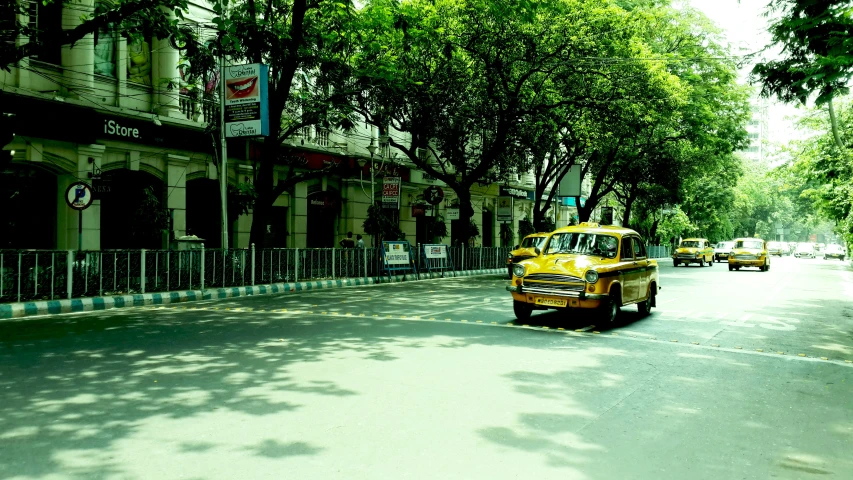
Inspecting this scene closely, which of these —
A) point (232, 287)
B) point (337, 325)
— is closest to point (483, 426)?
point (337, 325)

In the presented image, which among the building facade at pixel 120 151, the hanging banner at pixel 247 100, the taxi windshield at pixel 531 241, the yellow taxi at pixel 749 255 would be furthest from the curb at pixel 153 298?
the yellow taxi at pixel 749 255

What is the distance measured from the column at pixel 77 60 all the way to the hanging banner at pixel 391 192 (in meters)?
10.6

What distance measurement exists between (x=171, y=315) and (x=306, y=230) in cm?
1560

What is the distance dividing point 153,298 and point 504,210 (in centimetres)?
2412

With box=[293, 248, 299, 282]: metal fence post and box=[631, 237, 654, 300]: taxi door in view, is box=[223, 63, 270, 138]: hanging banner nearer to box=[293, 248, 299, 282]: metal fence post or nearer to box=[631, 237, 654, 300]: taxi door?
box=[293, 248, 299, 282]: metal fence post

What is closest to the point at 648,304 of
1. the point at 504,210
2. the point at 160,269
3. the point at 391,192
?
the point at 160,269

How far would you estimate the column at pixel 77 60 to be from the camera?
1866cm

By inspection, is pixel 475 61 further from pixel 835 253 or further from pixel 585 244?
pixel 835 253

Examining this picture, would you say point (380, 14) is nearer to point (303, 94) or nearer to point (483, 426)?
point (303, 94)

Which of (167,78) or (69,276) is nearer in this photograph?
(69,276)

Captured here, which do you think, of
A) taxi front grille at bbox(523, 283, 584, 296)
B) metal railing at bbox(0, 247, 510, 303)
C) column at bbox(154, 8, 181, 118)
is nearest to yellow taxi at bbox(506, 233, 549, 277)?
metal railing at bbox(0, 247, 510, 303)

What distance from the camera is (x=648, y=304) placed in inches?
539

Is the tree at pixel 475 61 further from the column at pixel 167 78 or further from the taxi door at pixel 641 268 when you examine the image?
the taxi door at pixel 641 268

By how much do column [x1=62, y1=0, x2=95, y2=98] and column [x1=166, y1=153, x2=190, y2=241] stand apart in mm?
3396
